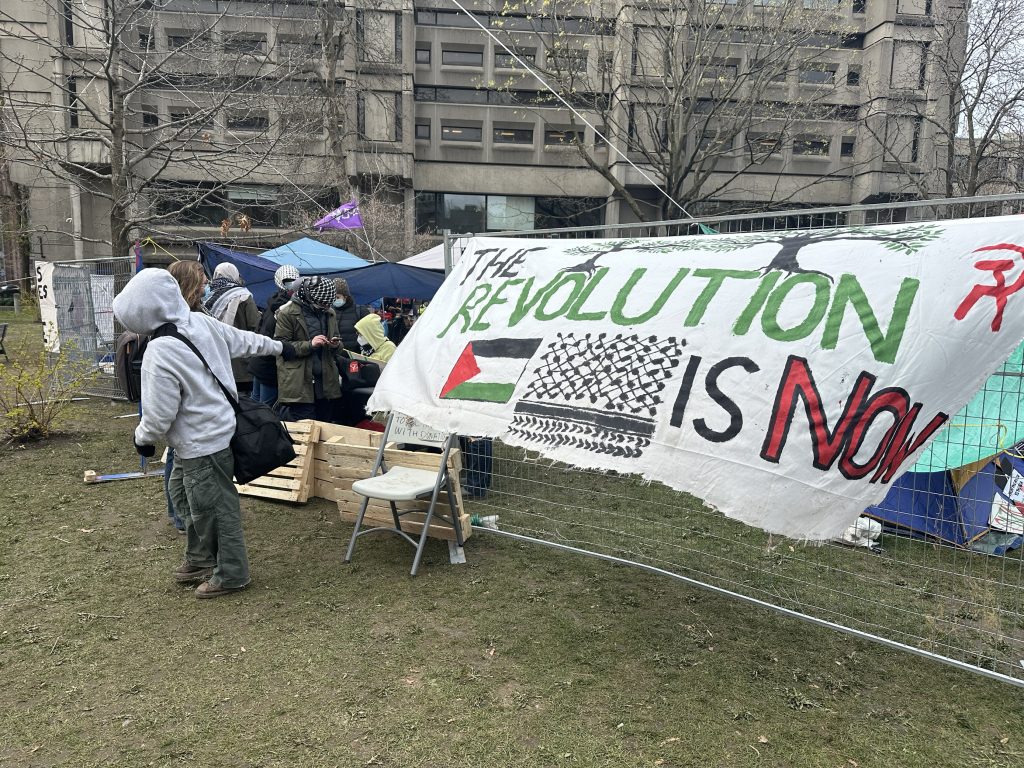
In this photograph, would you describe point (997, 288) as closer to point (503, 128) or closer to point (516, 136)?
point (516, 136)

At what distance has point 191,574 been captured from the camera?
402cm

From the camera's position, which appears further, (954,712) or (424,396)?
(424,396)

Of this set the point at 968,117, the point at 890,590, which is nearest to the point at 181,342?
the point at 890,590

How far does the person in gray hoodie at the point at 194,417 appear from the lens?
3467mm

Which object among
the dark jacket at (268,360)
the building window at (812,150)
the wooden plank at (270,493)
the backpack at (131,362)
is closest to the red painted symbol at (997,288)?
the backpack at (131,362)

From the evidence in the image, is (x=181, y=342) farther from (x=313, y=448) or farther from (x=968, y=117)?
(x=968, y=117)

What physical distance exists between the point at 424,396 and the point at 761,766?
97.0 inches

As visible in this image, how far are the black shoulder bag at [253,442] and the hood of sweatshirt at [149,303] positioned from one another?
0.46 metres

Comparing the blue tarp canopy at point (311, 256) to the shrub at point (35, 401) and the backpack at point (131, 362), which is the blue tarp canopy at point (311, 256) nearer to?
the shrub at point (35, 401)

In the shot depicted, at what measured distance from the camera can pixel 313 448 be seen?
18.2 feet

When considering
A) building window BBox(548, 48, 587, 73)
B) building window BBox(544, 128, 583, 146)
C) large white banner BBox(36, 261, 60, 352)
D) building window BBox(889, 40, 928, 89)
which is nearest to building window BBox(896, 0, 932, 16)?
building window BBox(889, 40, 928, 89)

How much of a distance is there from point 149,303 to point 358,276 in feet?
19.9

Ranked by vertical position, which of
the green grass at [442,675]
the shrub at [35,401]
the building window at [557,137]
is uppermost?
the building window at [557,137]

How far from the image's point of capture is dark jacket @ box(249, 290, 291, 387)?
6141 mm
